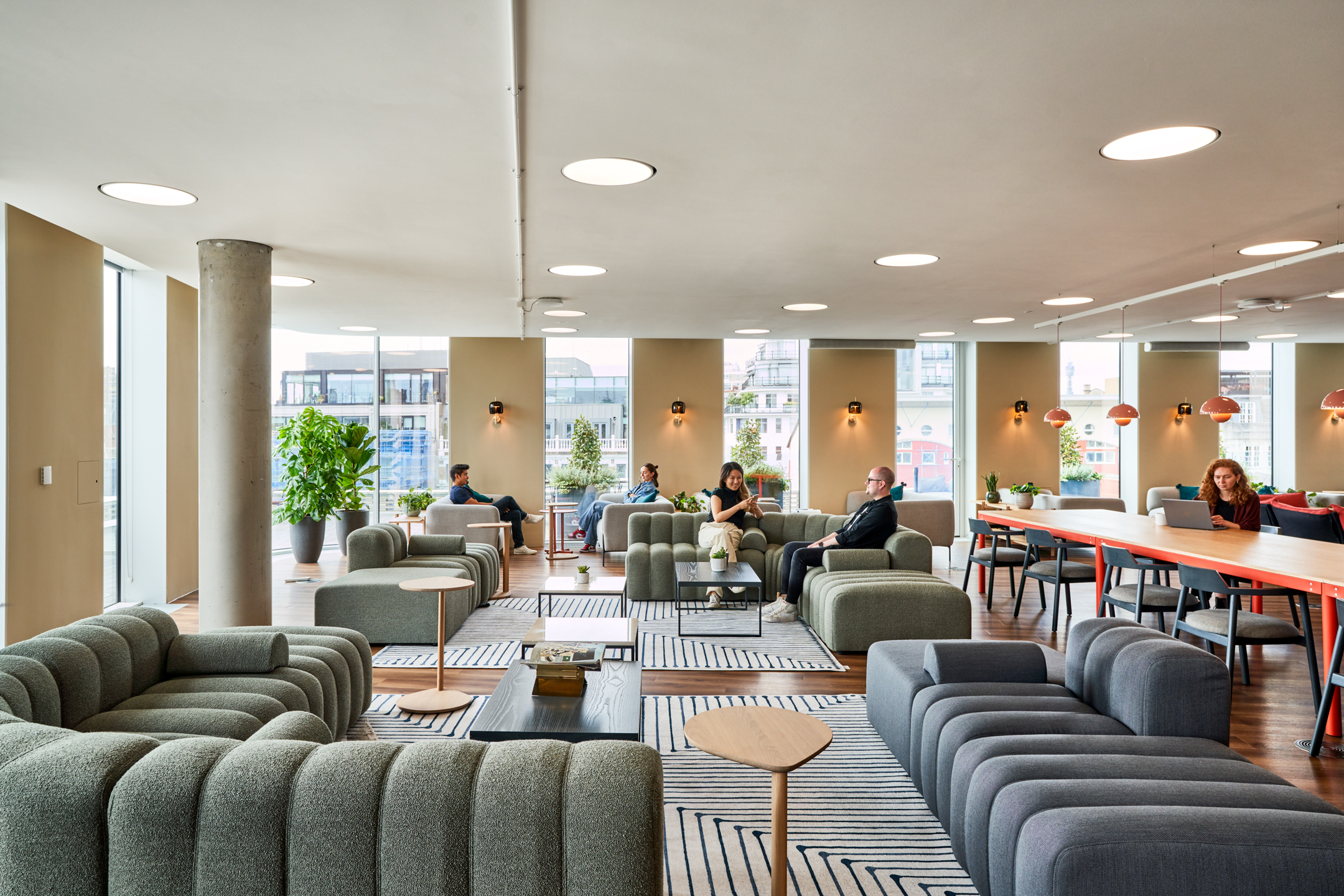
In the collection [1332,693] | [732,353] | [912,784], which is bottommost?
[912,784]

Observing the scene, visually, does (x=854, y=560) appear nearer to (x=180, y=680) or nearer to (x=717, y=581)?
(x=717, y=581)

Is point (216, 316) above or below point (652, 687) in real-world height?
above

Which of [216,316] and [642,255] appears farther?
[642,255]

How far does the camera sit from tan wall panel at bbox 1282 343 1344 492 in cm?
1260

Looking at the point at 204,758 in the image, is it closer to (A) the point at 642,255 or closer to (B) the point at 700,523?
(A) the point at 642,255

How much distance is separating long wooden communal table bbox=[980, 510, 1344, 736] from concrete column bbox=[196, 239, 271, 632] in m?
6.34

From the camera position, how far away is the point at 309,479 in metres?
9.67

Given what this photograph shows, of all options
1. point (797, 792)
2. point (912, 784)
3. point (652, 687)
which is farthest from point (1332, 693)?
point (652, 687)

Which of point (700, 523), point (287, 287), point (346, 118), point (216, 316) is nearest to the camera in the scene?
point (346, 118)

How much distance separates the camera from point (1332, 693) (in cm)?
399

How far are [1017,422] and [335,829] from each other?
1237 cm

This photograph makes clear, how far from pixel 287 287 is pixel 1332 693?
7.89m

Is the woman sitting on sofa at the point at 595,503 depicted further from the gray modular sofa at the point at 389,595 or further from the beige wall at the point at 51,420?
the beige wall at the point at 51,420

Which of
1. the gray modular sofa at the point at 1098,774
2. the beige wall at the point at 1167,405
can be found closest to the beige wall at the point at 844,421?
the beige wall at the point at 1167,405
